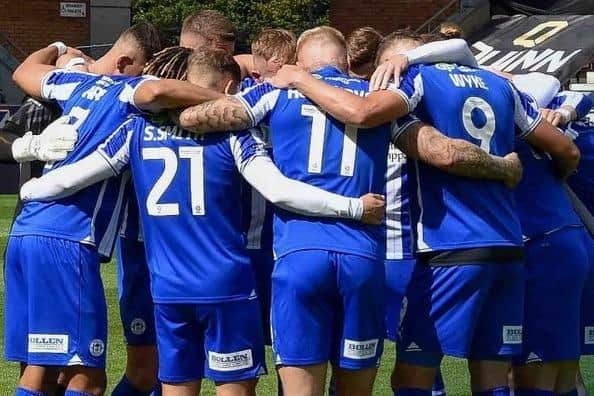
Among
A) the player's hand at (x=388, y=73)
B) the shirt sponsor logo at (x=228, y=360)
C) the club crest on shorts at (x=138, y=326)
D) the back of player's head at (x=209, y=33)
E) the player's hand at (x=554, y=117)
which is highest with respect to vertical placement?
the player's hand at (x=388, y=73)

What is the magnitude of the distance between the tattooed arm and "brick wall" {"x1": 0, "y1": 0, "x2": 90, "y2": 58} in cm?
2355

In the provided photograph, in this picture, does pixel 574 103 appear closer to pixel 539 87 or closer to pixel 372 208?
pixel 539 87

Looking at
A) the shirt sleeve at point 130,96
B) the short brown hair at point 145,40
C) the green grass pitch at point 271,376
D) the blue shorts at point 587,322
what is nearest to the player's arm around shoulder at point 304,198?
the shirt sleeve at point 130,96

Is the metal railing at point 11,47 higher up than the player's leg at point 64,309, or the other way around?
the player's leg at point 64,309

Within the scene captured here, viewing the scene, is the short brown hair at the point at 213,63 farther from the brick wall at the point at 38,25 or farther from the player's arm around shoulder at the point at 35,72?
the brick wall at the point at 38,25

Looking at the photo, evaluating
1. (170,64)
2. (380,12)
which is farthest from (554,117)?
(380,12)

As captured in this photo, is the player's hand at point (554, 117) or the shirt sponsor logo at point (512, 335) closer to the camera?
the shirt sponsor logo at point (512, 335)

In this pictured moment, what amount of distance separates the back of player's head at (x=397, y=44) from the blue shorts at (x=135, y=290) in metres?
1.58

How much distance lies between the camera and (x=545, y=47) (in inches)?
503

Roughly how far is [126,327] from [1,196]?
672 inches

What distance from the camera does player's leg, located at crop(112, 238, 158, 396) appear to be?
255 inches

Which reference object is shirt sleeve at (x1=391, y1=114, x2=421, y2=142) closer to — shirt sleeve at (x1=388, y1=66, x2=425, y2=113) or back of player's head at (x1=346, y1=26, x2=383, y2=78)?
shirt sleeve at (x1=388, y1=66, x2=425, y2=113)

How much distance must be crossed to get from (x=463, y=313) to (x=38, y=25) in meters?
24.0

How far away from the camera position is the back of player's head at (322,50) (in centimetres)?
559
